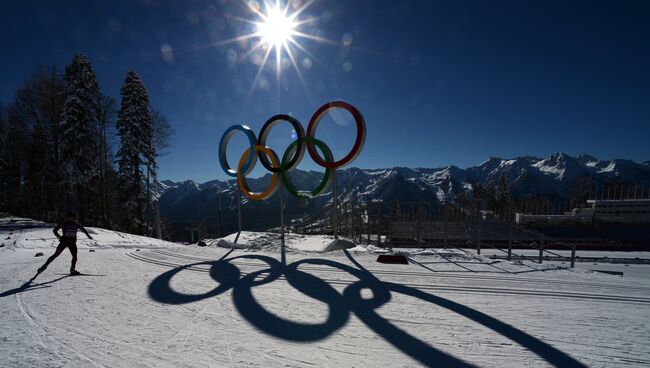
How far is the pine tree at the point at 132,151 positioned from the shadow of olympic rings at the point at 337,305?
1788cm

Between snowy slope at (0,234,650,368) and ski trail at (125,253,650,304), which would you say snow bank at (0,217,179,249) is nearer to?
snowy slope at (0,234,650,368)

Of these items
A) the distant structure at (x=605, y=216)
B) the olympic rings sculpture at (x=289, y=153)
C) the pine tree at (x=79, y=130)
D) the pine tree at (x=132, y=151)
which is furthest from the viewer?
the distant structure at (x=605, y=216)

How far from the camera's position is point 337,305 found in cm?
516

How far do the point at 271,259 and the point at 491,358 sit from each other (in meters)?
7.03

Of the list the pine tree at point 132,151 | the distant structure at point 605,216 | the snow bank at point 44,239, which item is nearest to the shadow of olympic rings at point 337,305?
the snow bank at point 44,239

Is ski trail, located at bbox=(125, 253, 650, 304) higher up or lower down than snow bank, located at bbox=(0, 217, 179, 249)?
higher up

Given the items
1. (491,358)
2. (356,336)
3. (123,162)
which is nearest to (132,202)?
(123,162)

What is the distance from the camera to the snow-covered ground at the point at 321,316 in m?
3.40

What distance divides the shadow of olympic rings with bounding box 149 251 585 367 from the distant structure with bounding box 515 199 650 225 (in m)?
32.2

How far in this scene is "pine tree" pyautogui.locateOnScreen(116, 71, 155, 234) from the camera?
72.9 feet

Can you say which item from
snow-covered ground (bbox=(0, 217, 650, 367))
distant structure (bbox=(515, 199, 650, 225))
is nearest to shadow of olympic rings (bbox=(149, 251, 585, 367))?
snow-covered ground (bbox=(0, 217, 650, 367))

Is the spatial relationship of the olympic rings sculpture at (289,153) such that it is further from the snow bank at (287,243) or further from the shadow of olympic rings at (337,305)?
the shadow of olympic rings at (337,305)

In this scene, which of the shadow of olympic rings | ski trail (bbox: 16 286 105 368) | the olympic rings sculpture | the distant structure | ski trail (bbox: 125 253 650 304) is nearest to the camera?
ski trail (bbox: 16 286 105 368)

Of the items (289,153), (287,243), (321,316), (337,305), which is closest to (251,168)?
(289,153)
